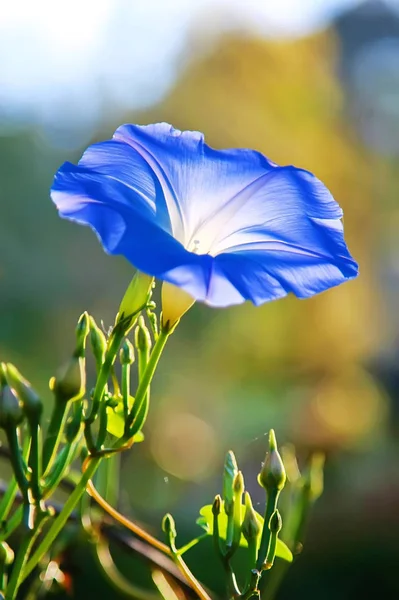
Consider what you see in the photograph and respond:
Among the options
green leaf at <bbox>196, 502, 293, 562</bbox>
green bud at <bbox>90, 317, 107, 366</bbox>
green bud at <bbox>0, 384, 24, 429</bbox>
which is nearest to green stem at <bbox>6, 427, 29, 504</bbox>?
green bud at <bbox>0, 384, 24, 429</bbox>

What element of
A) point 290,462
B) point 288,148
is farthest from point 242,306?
point 290,462

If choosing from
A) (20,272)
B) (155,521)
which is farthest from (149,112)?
(155,521)

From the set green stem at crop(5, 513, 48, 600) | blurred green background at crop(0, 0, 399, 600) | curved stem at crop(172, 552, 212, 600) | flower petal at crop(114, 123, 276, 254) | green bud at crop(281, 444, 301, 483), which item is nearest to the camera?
green stem at crop(5, 513, 48, 600)

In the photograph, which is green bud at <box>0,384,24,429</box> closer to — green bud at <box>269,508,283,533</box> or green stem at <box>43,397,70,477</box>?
green stem at <box>43,397,70,477</box>

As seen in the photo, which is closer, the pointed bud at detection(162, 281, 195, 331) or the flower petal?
the pointed bud at detection(162, 281, 195, 331)

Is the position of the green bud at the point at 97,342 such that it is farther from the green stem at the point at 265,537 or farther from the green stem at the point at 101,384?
the green stem at the point at 265,537

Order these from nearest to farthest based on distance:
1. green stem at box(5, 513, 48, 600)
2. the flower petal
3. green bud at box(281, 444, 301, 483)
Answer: green stem at box(5, 513, 48, 600)
the flower petal
green bud at box(281, 444, 301, 483)

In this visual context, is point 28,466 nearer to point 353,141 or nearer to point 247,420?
point 247,420

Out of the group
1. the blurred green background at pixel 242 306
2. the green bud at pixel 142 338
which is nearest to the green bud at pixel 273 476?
the green bud at pixel 142 338
